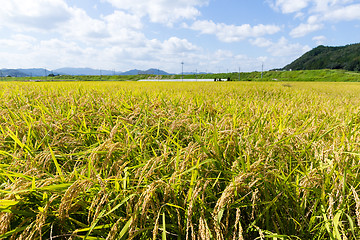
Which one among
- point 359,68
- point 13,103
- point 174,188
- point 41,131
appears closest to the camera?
point 174,188

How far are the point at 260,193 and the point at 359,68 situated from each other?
612 ft

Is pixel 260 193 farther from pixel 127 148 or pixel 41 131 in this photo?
pixel 41 131

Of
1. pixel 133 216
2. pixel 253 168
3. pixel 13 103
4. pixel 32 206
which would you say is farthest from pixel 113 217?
pixel 13 103

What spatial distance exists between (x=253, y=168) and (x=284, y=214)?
0.41 m

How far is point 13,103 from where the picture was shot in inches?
144

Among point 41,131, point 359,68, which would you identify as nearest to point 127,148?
point 41,131

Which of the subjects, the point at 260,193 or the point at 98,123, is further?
the point at 98,123

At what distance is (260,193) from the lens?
1416mm

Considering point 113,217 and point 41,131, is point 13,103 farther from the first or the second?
point 113,217

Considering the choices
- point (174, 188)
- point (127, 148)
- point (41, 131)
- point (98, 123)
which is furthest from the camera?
point (98, 123)

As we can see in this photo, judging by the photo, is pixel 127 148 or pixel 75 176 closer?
pixel 75 176

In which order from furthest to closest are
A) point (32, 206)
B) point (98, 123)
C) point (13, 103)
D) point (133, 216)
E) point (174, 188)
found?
1. point (13, 103)
2. point (98, 123)
3. point (174, 188)
4. point (32, 206)
5. point (133, 216)

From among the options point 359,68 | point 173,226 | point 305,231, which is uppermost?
point 359,68

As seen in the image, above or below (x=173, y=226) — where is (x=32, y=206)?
above
